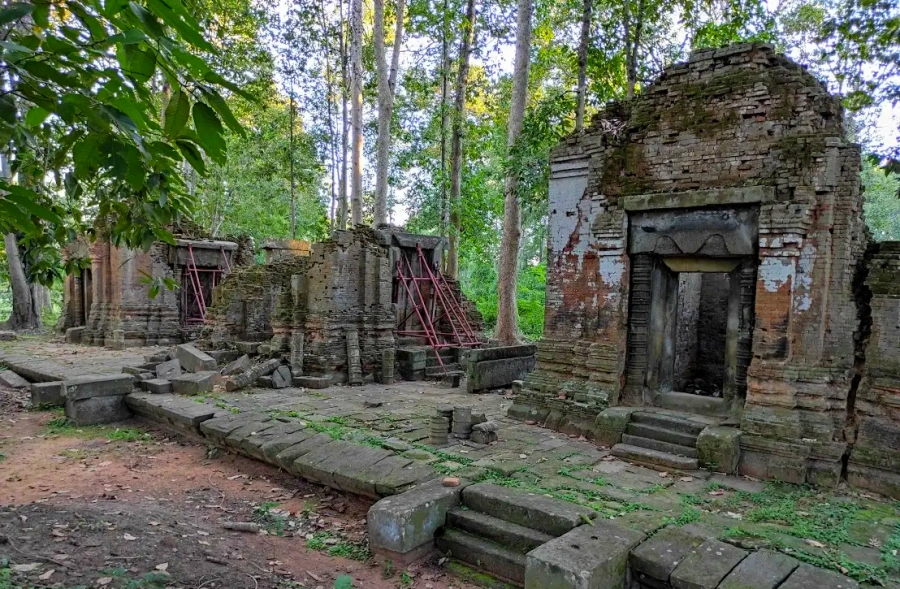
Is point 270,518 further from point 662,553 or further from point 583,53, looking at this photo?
point 583,53

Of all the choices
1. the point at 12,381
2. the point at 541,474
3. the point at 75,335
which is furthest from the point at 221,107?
the point at 75,335

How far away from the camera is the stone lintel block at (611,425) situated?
23.2 feet

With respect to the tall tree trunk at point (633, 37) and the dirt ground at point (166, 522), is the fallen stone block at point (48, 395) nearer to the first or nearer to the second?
the dirt ground at point (166, 522)

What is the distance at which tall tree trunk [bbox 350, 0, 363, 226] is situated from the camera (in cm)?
1711

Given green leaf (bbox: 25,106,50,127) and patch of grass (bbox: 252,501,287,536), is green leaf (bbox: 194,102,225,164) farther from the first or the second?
patch of grass (bbox: 252,501,287,536)

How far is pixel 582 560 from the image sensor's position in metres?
3.86

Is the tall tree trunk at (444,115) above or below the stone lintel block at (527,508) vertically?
above

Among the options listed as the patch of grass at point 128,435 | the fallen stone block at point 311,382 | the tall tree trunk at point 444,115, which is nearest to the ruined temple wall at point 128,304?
the fallen stone block at point 311,382

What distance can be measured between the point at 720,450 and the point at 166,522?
18.7ft

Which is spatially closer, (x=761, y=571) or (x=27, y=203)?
(x=27, y=203)

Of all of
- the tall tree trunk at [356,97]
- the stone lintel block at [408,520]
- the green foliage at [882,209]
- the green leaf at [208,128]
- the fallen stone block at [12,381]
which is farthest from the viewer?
the green foliage at [882,209]

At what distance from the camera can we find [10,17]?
143 centimetres

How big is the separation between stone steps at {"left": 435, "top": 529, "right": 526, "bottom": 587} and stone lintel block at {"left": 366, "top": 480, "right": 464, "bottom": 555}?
152 mm

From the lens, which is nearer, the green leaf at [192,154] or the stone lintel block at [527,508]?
the green leaf at [192,154]
